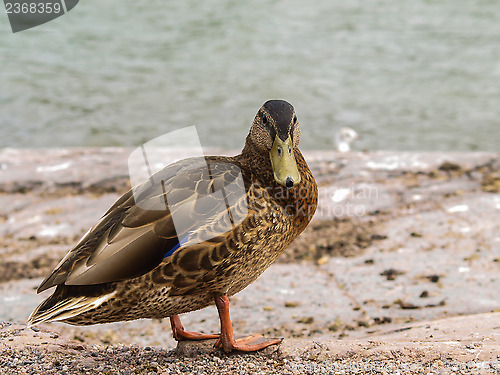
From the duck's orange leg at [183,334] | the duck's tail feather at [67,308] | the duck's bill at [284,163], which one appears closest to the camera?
the duck's tail feather at [67,308]

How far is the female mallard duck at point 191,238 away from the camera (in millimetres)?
2680

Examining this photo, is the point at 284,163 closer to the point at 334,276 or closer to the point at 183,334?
the point at 183,334

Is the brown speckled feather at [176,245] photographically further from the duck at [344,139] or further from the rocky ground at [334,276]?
the duck at [344,139]

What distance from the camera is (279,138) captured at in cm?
292

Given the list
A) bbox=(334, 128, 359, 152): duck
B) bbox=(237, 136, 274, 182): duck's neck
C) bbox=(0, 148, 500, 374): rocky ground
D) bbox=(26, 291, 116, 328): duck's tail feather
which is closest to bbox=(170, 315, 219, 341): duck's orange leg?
bbox=(0, 148, 500, 374): rocky ground

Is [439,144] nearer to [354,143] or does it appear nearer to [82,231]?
[354,143]

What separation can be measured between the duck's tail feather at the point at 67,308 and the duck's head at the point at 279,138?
0.88 metres

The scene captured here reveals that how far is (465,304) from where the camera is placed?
424 cm

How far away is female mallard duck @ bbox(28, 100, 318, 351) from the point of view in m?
2.68

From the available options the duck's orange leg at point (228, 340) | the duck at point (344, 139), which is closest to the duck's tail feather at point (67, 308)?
the duck's orange leg at point (228, 340)

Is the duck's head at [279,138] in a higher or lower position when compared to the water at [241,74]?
higher

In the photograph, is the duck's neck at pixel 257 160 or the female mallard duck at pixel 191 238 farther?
the duck's neck at pixel 257 160

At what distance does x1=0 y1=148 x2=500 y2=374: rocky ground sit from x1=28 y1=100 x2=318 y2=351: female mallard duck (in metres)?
0.35

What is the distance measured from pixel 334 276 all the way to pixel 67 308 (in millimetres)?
2633
